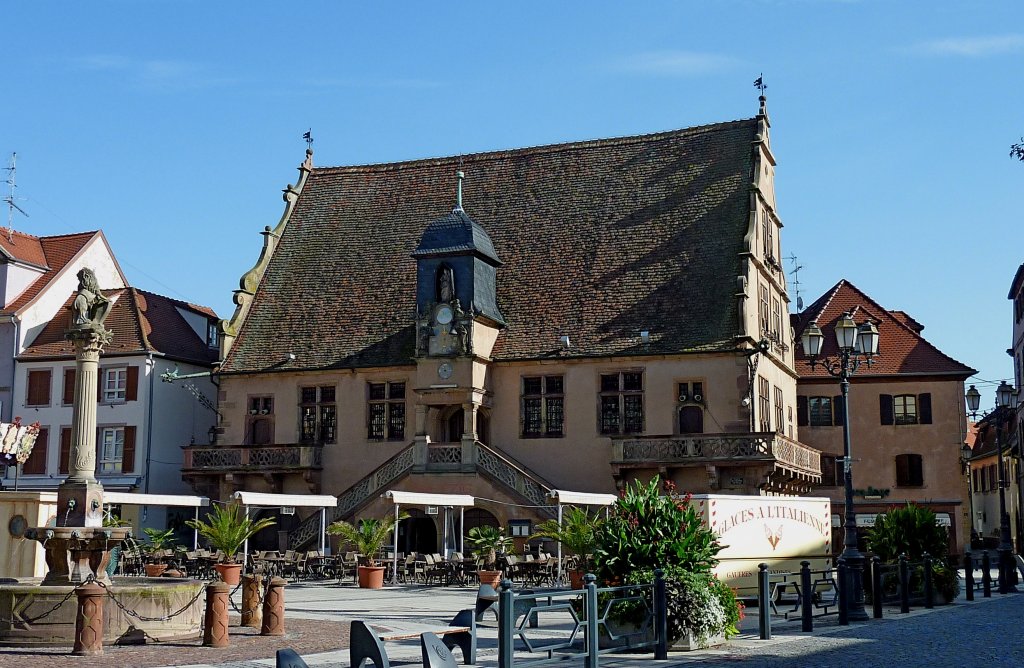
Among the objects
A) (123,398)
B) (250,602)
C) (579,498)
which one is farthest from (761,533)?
(123,398)

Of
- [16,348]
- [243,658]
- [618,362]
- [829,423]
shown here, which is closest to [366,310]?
[618,362]

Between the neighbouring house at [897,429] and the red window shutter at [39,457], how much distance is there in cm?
2900

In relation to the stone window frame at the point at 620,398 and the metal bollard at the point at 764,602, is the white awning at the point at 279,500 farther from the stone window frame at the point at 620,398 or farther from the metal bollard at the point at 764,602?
the metal bollard at the point at 764,602

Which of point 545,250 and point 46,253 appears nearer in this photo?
point 545,250

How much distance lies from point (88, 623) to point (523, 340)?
965 inches

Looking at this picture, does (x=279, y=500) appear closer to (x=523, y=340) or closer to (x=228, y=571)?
(x=228, y=571)

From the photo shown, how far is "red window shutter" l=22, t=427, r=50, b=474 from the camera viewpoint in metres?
42.6

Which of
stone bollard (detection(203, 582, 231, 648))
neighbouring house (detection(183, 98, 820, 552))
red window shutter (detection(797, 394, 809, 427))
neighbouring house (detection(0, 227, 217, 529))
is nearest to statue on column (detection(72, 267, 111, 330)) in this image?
stone bollard (detection(203, 582, 231, 648))

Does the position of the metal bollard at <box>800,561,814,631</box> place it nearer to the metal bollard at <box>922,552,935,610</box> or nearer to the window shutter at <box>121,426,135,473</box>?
the metal bollard at <box>922,552,935,610</box>

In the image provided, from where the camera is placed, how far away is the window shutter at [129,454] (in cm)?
4181

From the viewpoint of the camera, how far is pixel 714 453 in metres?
34.9

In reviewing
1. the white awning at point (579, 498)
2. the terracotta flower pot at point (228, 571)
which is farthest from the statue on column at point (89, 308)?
the white awning at point (579, 498)

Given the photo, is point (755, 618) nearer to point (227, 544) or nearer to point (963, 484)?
point (227, 544)

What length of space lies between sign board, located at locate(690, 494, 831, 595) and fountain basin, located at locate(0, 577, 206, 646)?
921 centimetres
